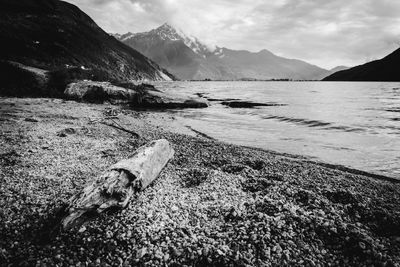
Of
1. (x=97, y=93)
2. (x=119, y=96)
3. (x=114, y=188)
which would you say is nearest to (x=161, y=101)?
(x=119, y=96)

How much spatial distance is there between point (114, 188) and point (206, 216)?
7.28ft

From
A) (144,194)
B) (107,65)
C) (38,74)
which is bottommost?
(144,194)

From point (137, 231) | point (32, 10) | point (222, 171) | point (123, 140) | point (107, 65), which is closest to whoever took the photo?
point (137, 231)

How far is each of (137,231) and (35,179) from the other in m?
3.99

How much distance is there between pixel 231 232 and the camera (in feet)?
18.0

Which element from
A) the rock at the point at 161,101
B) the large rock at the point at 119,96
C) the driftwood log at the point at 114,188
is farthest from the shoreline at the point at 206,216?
the rock at the point at 161,101

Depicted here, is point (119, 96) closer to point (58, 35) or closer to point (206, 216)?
point (206, 216)

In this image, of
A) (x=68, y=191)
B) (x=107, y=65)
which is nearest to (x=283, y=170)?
(x=68, y=191)

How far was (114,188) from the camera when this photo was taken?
6031 millimetres

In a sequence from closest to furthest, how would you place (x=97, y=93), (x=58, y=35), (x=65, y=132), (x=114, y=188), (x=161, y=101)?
(x=114, y=188) < (x=65, y=132) < (x=97, y=93) < (x=161, y=101) < (x=58, y=35)

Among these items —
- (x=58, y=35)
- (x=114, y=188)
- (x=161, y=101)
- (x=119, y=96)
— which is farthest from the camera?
(x=58, y=35)

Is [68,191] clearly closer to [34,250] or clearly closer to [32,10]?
[34,250]

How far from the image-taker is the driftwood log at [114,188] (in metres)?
5.47

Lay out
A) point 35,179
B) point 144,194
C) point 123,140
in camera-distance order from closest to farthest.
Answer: point 144,194 < point 35,179 < point 123,140
